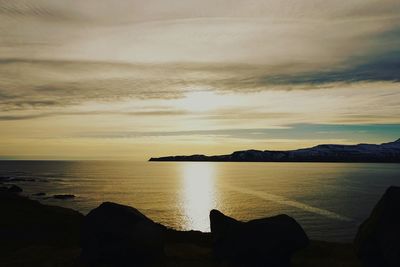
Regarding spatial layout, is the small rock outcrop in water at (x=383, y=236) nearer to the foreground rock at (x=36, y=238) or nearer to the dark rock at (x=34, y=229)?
the foreground rock at (x=36, y=238)

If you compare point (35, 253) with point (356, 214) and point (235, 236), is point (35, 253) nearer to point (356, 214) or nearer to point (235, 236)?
point (235, 236)

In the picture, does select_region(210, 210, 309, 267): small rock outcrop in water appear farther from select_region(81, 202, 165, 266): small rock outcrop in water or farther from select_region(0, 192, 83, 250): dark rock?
select_region(0, 192, 83, 250): dark rock

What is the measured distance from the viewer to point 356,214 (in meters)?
82.2

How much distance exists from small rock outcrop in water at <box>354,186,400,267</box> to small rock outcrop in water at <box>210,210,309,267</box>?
346cm

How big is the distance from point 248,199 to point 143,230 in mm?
90966

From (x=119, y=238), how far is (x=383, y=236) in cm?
1522

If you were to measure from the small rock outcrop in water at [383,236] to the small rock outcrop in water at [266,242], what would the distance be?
3.46 metres

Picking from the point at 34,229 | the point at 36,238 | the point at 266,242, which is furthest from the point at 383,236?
the point at 34,229

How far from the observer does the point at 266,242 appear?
23.6 metres

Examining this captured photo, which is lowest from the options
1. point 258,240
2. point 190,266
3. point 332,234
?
point 332,234

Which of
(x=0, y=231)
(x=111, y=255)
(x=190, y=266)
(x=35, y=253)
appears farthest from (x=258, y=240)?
→ (x=0, y=231)

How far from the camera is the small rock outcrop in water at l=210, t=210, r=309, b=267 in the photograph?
23578mm

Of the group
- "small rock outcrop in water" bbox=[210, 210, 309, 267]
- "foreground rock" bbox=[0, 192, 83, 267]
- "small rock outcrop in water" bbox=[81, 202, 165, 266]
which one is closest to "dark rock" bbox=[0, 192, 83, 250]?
"foreground rock" bbox=[0, 192, 83, 267]

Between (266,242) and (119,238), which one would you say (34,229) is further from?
(266,242)
